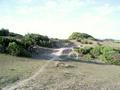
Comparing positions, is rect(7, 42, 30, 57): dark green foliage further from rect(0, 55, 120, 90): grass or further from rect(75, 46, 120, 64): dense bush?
rect(75, 46, 120, 64): dense bush

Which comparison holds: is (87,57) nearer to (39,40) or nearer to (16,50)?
(39,40)

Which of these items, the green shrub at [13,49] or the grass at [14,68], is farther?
the green shrub at [13,49]

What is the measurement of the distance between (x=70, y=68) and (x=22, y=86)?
19.7ft

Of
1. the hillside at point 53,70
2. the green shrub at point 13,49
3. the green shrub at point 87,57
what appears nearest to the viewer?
the hillside at point 53,70

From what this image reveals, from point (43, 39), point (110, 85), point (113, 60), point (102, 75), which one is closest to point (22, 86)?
point (110, 85)

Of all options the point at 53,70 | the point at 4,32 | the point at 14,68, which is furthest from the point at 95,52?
the point at 14,68

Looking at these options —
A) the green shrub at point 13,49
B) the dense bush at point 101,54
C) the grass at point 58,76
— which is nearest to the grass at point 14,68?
the grass at point 58,76

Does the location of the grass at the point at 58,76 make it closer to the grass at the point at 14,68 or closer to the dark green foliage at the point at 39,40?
the grass at the point at 14,68

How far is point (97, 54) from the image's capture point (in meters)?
27.5

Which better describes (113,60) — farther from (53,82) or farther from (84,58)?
(53,82)

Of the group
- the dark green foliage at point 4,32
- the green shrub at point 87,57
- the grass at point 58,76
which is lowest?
the grass at point 58,76

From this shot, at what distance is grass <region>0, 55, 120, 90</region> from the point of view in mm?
14617

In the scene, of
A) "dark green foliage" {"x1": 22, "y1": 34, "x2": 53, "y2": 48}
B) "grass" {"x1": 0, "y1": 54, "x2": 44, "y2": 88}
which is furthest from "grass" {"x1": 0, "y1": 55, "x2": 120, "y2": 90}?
"dark green foliage" {"x1": 22, "y1": 34, "x2": 53, "y2": 48}

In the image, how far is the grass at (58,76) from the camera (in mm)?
14617
